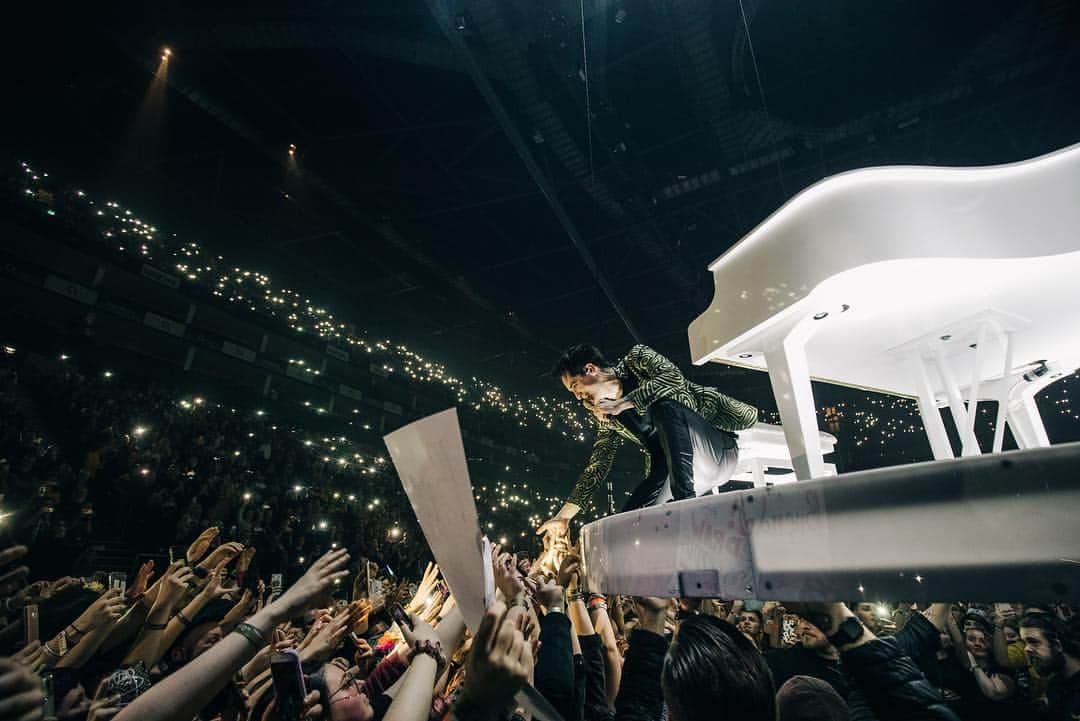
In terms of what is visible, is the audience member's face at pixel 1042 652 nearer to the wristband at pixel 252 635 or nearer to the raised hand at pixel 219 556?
the wristband at pixel 252 635

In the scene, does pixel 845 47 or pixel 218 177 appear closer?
pixel 845 47

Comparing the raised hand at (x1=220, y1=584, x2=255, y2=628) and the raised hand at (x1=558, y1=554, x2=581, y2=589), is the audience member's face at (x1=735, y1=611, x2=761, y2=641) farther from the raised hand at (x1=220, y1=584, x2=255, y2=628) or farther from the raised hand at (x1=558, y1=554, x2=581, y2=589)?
the raised hand at (x1=220, y1=584, x2=255, y2=628)

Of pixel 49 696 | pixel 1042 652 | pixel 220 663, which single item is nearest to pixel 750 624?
pixel 1042 652

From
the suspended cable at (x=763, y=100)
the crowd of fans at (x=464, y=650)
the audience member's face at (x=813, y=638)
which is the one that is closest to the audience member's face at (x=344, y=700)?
the crowd of fans at (x=464, y=650)

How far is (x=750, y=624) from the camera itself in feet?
12.8

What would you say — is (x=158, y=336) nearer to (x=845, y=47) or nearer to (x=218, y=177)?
(x=218, y=177)

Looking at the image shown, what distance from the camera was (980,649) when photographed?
2809 millimetres

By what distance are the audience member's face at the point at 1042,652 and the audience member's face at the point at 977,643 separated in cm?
22

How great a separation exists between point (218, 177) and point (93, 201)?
12.9 feet

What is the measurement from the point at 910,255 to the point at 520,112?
522 centimetres

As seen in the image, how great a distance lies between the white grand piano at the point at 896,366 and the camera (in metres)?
0.88

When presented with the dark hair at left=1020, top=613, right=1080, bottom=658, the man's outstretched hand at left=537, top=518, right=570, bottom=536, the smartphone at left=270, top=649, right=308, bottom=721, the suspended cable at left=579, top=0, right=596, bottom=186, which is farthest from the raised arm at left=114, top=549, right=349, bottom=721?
the suspended cable at left=579, top=0, right=596, bottom=186

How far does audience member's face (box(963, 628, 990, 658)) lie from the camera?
9.20 feet

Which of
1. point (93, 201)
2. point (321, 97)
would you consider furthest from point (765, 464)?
point (93, 201)
